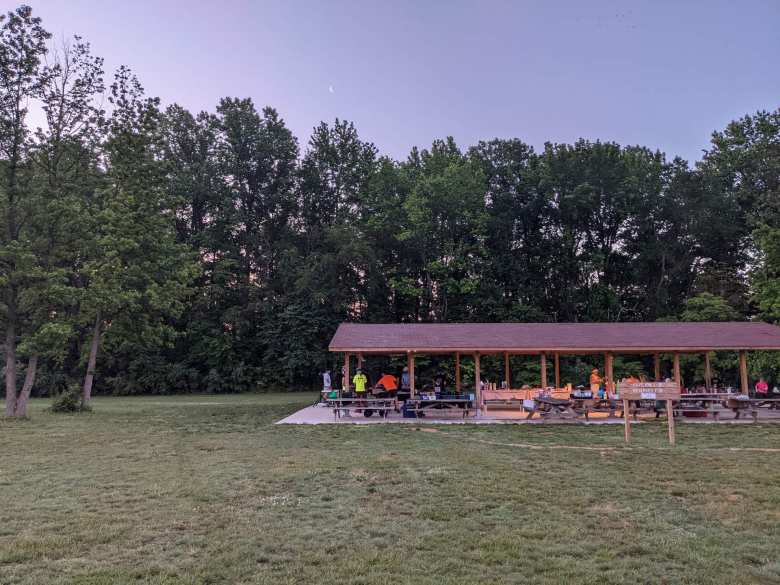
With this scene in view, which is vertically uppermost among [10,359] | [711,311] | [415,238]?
[415,238]

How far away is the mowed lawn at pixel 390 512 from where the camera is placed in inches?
159

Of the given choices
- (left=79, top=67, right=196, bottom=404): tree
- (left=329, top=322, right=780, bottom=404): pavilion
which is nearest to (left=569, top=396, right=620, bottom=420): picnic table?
(left=329, top=322, right=780, bottom=404): pavilion

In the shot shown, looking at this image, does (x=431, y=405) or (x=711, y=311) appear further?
(x=711, y=311)

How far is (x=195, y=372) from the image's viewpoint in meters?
33.3

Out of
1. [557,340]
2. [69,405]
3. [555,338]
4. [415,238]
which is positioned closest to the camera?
[557,340]

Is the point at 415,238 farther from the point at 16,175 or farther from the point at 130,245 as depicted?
the point at 16,175

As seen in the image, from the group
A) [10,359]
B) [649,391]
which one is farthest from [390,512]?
[10,359]

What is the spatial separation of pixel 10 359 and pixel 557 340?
56.2 feet

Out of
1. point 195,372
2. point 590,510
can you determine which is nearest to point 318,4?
point 590,510

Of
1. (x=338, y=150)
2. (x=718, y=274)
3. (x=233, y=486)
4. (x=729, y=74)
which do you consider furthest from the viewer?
(x=338, y=150)

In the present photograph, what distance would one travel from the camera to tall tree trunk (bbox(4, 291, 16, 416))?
54.6 ft

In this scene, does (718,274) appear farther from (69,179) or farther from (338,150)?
(69,179)

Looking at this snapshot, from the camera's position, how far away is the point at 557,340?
17547mm

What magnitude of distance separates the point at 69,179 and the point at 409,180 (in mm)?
21580
